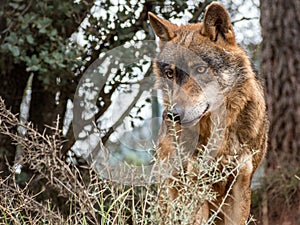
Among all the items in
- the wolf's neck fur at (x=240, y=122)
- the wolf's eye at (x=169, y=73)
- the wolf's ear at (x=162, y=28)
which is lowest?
the wolf's neck fur at (x=240, y=122)

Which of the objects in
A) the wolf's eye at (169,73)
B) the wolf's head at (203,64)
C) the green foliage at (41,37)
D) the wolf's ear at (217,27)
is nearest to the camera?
the wolf's head at (203,64)

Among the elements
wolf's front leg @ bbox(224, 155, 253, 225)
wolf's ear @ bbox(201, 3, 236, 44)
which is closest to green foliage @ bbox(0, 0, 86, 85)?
wolf's ear @ bbox(201, 3, 236, 44)

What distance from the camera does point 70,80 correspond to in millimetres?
6797

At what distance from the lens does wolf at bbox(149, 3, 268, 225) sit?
4.38 m

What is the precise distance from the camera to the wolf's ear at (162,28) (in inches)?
186

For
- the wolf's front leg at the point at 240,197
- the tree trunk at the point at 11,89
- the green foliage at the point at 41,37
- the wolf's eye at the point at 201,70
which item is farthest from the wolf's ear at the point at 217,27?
the tree trunk at the point at 11,89

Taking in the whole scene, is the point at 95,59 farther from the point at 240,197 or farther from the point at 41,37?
the point at 240,197

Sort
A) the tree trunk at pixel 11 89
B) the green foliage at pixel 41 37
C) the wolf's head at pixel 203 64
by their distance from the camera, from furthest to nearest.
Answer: the tree trunk at pixel 11 89, the green foliage at pixel 41 37, the wolf's head at pixel 203 64

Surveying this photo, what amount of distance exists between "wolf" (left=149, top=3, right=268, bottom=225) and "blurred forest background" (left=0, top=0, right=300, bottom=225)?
1732 mm

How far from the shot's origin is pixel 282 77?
6895mm

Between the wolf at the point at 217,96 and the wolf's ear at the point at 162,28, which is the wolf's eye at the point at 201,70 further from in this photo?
the wolf's ear at the point at 162,28

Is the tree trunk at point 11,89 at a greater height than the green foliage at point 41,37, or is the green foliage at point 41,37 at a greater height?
the green foliage at point 41,37

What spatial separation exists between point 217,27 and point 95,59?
2371 mm

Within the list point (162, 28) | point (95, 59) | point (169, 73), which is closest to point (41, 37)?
point (95, 59)
